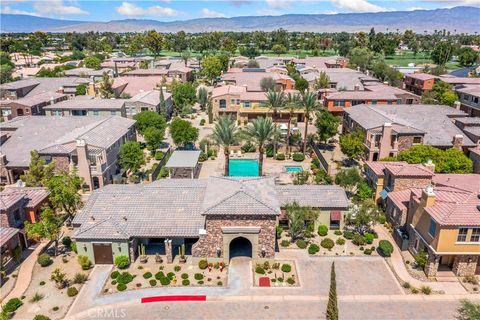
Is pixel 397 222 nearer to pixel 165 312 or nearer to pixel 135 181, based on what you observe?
pixel 165 312

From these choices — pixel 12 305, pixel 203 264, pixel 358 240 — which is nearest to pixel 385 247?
pixel 358 240

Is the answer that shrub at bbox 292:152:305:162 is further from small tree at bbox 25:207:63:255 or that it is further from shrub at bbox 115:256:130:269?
small tree at bbox 25:207:63:255

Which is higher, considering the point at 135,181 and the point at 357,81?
the point at 357,81

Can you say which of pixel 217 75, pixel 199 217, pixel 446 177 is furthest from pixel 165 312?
pixel 217 75

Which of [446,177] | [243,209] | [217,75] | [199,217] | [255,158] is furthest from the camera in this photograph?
[217,75]

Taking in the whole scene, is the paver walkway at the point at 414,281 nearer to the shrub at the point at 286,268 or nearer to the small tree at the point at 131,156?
the shrub at the point at 286,268

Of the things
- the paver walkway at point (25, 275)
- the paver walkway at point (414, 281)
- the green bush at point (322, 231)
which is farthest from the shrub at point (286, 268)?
the paver walkway at point (25, 275)
